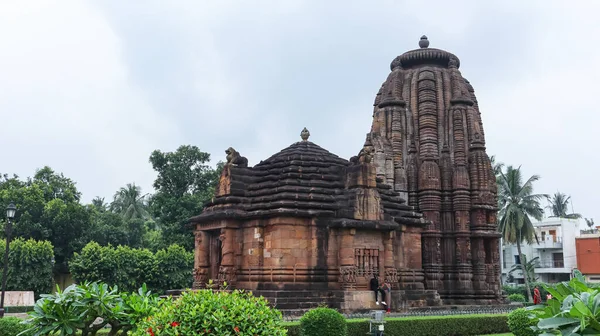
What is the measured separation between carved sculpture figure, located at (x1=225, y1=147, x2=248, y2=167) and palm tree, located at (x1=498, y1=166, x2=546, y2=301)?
24204mm

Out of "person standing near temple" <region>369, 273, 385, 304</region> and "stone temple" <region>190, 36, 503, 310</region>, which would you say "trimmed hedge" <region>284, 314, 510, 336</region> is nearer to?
"person standing near temple" <region>369, 273, 385, 304</region>

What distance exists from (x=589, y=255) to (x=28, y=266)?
40384mm

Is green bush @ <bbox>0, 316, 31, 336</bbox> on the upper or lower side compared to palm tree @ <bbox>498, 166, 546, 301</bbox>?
lower

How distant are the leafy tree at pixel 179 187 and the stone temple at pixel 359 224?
18.4 metres

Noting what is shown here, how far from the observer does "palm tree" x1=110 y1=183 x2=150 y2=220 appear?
180ft

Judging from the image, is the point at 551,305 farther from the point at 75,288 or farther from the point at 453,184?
the point at 453,184

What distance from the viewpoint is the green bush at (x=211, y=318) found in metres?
6.60

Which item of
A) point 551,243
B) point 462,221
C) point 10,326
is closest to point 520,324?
point 10,326

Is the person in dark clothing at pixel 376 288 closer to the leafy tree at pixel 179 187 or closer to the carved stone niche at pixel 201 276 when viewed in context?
the carved stone niche at pixel 201 276

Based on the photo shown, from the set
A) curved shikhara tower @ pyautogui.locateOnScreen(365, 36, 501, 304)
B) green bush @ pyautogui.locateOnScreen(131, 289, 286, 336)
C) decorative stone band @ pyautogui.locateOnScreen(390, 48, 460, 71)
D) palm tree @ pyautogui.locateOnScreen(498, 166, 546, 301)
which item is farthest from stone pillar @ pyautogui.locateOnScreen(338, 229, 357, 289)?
palm tree @ pyautogui.locateOnScreen(498, 166, 546, 301)

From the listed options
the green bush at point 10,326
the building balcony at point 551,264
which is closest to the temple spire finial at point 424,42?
the green bush at point 10,326

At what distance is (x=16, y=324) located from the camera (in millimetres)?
11227

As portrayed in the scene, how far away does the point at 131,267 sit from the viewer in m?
32.7

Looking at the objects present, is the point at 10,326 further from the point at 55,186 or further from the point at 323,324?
the point at 55,186
